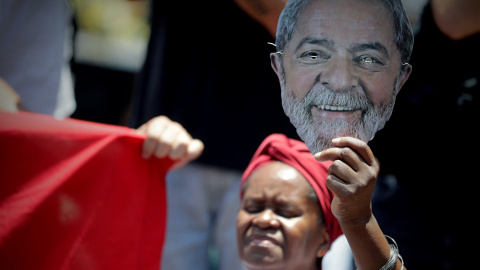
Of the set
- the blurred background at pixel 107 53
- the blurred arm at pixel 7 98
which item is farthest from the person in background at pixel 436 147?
the blurred arm at pixel 7 98

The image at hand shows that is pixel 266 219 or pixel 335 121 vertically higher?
pixel 335 121

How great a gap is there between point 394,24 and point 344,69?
0.16m

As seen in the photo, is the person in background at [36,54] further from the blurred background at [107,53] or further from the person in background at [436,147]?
the person in background at [436,147]

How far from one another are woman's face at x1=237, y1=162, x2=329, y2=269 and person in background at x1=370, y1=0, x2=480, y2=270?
29cm

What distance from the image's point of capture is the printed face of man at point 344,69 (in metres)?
1.13

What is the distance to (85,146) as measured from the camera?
68.7 inches

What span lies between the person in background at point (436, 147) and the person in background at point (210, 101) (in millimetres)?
359

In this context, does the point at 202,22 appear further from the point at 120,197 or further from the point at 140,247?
the point at 140,247

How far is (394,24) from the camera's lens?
3.74 feet

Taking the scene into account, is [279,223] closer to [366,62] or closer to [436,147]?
[436,147]

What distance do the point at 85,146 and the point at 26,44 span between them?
1.57ft

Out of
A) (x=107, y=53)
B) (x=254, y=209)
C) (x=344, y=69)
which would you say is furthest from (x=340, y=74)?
(x=107, y=53)

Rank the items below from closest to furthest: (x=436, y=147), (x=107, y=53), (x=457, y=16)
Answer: (x=457, y=16) < (x=436, y=147) < (x=107, y=53)

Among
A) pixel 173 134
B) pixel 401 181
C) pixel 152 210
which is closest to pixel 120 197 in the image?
pixel 152 210
